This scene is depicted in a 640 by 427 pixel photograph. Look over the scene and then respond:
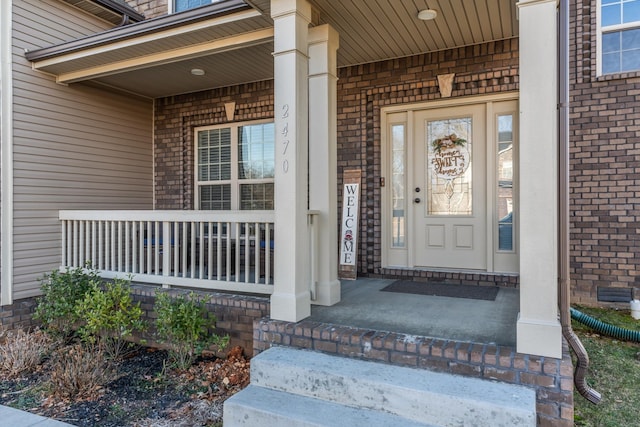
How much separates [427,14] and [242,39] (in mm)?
1737

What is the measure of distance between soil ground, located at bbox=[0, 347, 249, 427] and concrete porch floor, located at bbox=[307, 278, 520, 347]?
2.91 feet

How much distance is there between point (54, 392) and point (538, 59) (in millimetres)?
4011

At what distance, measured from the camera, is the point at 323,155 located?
3.46 metres

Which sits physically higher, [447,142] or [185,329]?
[447,142]

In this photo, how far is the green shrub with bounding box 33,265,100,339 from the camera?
397 centimetres

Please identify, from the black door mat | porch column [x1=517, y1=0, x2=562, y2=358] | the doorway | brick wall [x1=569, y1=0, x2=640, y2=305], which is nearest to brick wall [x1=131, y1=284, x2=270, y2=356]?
the black door mat

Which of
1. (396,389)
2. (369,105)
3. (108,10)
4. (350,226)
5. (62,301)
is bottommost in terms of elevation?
(396,389)

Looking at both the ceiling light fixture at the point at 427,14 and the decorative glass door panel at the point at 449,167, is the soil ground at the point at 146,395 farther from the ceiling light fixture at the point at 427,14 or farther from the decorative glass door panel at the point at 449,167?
the ceiling light fixture at the point at 427,14

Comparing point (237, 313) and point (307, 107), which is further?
point (237, 313)

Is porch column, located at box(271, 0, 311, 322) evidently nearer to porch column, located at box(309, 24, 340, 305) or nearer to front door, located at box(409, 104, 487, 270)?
porch column, located at box(309, 24, 340, 305)

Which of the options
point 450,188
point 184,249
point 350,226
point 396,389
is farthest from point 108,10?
point 396,389

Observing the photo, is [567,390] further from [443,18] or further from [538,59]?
[443,18]

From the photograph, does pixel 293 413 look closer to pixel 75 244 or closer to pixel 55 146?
pixel 75 244

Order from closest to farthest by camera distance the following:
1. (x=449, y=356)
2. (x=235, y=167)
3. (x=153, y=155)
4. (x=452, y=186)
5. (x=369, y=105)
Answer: (x=449, y=356), (x=452, y=186), (x=369, y=105), (x=235, y=167), (x=153, y=155)
